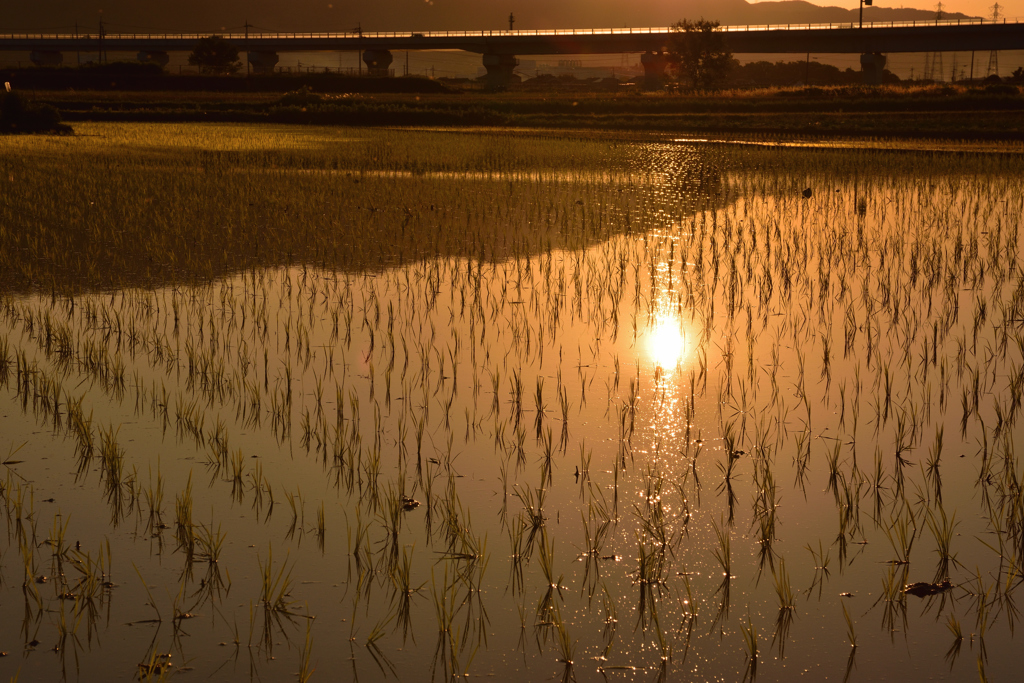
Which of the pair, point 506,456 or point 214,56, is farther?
point 214,56

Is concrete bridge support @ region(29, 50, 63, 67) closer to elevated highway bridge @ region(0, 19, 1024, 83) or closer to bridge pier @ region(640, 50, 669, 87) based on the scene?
elevated highway bridge @ region(0, 19, 1024, 83)

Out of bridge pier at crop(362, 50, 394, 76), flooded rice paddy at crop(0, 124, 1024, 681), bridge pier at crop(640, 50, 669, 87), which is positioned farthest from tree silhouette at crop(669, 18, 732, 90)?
flooded rice paddy at crop(0, 124, 1024, 681)

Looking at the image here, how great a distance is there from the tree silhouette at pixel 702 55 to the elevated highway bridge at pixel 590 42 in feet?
11.3

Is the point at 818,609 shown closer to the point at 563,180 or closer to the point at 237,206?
the point at 237,206

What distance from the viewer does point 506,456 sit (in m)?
4.33

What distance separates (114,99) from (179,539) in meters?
46.8

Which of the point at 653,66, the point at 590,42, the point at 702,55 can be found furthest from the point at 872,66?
the point at 590,42

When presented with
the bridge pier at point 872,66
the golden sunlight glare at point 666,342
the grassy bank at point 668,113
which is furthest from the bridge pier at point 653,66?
the golden sunlight glare at point 666,342

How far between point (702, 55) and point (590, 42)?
18.2m

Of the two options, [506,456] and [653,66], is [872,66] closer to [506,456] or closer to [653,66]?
[653,66]

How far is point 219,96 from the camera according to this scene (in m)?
49.9

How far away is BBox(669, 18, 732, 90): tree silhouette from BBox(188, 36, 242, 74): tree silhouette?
139 feet

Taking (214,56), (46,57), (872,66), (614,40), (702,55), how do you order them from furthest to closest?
1. (46,57)
2. (214,56)
3. (614,40)
4. (872,66)
5. (702,55)

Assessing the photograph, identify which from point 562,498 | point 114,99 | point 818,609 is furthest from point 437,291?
point 114,99
